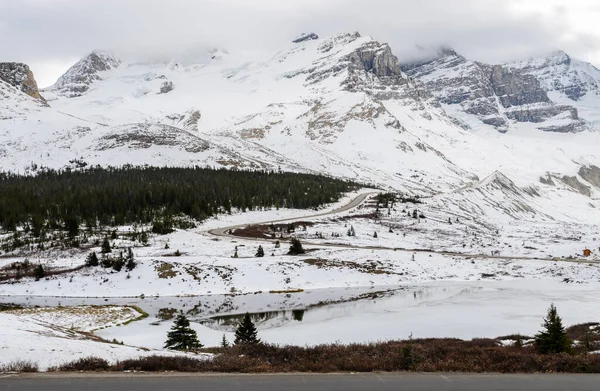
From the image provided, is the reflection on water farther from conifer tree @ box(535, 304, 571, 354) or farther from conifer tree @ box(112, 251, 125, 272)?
conifer tree @ box(535, 304, 571, 354)

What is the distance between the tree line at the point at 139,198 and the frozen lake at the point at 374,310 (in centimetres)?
5450

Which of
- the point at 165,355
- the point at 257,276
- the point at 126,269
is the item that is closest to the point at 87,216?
the point at 126,269

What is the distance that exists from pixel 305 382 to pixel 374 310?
30.5 meters

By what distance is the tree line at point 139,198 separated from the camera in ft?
379

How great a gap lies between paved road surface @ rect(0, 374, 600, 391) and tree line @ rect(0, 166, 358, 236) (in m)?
84.7

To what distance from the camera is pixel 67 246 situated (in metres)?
83.6

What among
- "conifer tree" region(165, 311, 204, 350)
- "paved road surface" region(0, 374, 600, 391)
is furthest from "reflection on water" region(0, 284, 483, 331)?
"paved road surface" region(0, 374, 600, 391)

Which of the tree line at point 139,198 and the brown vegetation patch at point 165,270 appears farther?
the tree line at point 139,198

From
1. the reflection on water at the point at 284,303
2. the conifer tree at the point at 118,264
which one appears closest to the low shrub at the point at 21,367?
the reflection on water at the point at 284,303

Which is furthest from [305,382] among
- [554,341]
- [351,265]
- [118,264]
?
[351,265]

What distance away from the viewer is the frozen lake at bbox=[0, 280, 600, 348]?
36.2 meters

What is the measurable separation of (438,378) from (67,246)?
7809 centimetres

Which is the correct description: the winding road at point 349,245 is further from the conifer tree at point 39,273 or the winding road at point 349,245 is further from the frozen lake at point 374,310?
the conifer tree at point 39,273

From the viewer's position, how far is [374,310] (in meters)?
46.3
